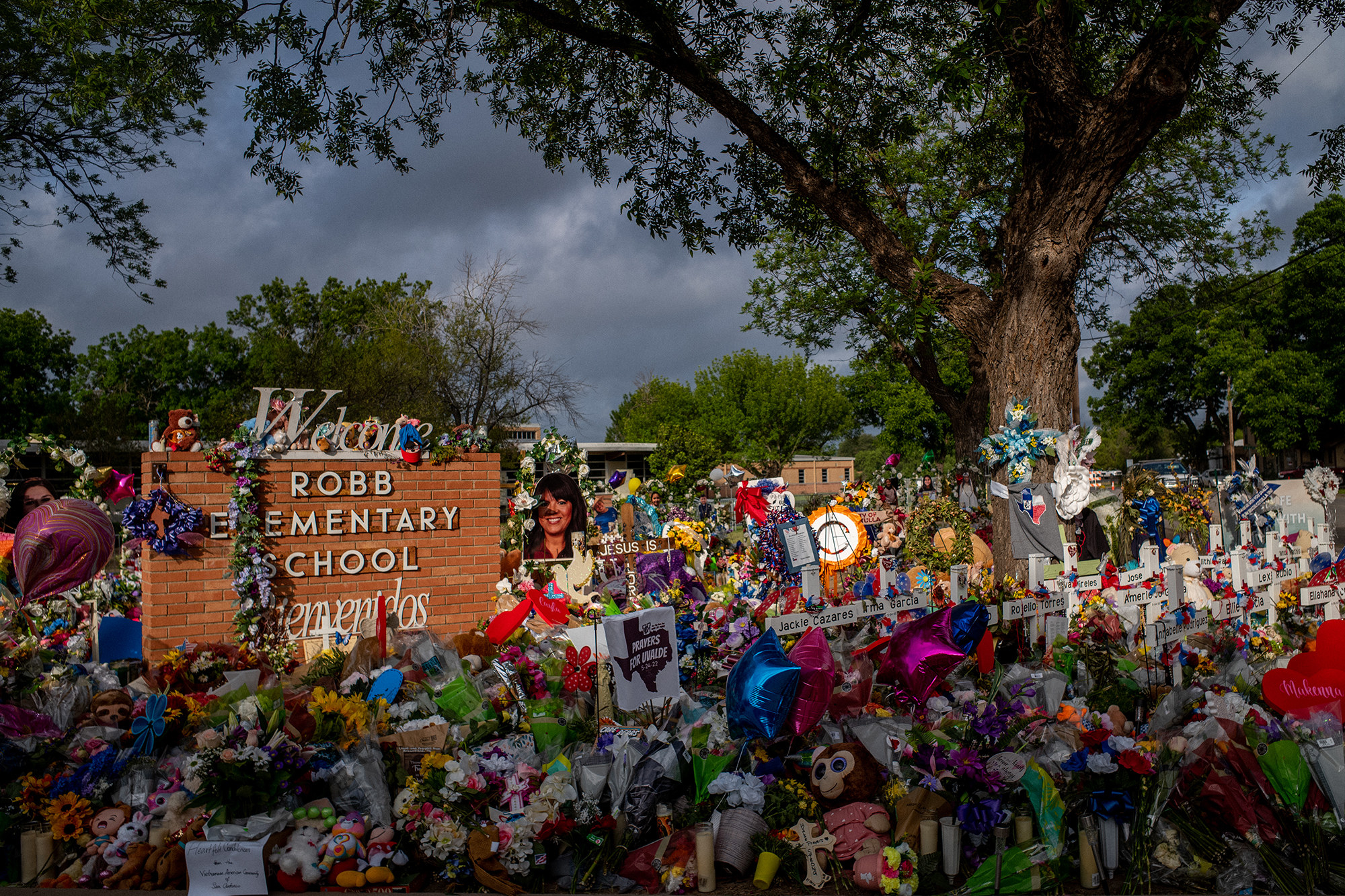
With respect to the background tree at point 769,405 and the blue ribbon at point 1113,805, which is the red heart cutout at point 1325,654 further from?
the background tree at point 769,405

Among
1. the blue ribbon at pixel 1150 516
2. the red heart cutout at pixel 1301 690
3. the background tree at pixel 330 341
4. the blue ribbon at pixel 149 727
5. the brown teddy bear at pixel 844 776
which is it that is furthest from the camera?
the background tree at pixel 330 341

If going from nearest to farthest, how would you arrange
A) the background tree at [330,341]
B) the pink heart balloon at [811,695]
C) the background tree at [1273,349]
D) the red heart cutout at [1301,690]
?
the red heart cutout at [1301,690]
the pink heart balloon at [811,695]
the background tree at [330,341]
the background tree at [1273,349]

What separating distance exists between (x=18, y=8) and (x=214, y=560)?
28.2 feet

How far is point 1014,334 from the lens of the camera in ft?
26.1

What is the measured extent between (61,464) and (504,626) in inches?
206

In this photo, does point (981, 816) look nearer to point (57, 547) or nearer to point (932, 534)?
point (57, 547)

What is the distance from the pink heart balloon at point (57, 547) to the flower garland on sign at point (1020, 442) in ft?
24.1

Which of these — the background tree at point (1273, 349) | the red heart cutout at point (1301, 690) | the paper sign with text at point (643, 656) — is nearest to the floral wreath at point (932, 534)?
the red heart cutout at point (1301, 690)

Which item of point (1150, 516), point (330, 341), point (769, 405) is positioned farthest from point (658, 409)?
point (1150, 516)

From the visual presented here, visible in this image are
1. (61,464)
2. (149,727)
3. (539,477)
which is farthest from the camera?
(539,477)

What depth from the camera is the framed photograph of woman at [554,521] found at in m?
9.75

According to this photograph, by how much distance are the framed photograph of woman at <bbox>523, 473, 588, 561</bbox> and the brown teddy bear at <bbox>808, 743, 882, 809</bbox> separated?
Answer: 19.8 ft

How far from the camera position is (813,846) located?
3723 millimetres

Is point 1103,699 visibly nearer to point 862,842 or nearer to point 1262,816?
point 1262,816
